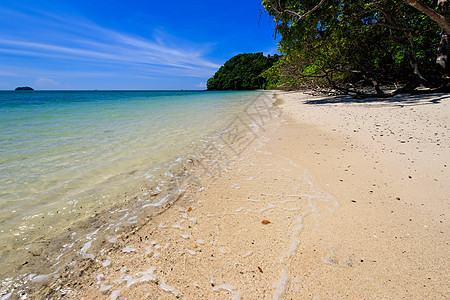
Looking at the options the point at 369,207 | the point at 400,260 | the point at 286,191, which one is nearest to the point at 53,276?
the point at 286,191

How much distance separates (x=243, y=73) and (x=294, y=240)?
4114 inches

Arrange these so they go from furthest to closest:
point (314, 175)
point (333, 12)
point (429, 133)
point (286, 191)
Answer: point (333, 12)
point (429, 133)
point (314, 175)
point (286, 191)

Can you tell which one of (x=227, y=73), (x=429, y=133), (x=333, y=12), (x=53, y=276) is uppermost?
(x=227, y=73)

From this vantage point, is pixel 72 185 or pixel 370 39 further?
pixel 370 39

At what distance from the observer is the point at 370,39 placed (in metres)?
12.4

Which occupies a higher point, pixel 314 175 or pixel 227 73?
pixel 227 73

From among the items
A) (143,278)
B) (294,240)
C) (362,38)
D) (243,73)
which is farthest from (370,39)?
(243,73)

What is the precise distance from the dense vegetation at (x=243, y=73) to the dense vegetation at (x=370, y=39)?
7060 centimetres

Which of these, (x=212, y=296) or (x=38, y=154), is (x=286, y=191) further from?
(x=38, y=154)

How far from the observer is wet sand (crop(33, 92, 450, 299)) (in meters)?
1.44

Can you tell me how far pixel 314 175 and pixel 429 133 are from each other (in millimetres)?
3837

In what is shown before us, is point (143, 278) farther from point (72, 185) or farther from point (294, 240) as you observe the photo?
point (72, 185)

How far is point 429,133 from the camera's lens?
180 inches

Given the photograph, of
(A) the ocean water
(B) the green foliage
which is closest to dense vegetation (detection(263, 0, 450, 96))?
(B) the green foliage
